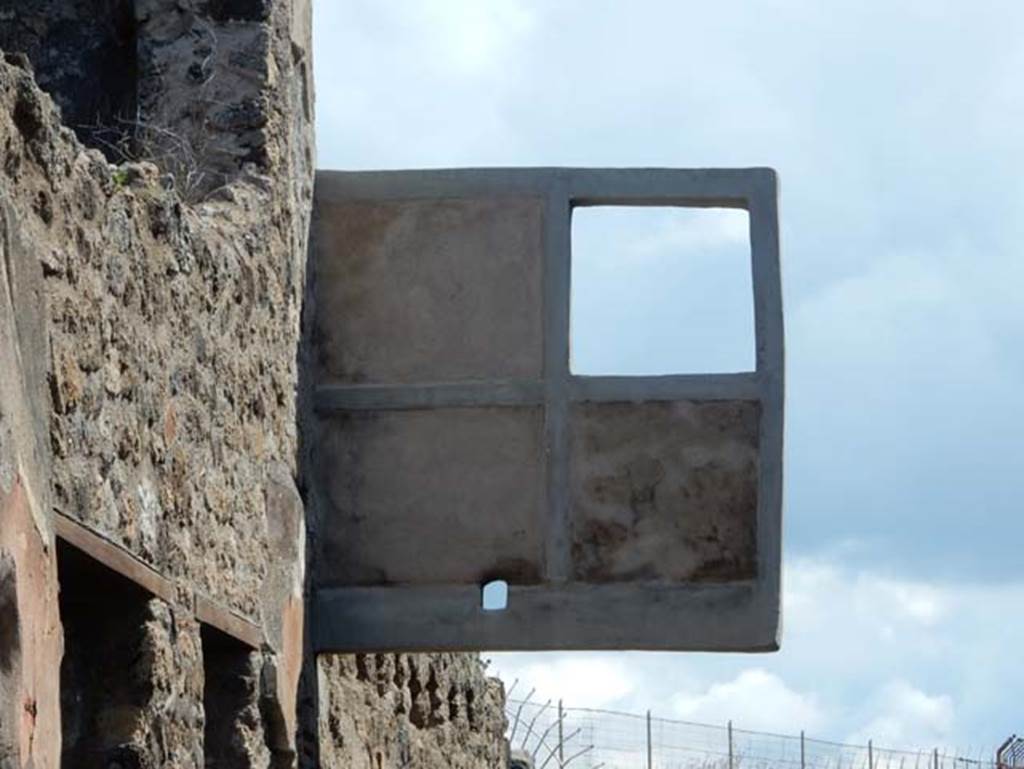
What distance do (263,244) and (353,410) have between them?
996mm

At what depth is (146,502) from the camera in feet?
23.2

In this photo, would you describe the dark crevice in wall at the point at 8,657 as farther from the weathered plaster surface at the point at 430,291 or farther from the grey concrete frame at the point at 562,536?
the weathered plaster surface at the point at 430,291

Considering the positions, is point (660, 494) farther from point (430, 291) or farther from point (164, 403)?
point (164, 403)

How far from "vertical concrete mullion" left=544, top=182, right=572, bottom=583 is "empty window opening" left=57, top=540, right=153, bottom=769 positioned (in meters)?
2.63

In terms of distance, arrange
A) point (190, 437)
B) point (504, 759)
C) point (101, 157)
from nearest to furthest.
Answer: point (101, 157) → point (190, 437) → point (504, 759)

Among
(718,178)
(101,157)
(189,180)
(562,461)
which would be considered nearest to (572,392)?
(562,461)

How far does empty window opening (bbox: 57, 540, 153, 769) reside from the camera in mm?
6844

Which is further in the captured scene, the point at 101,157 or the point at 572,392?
the point at 572,392

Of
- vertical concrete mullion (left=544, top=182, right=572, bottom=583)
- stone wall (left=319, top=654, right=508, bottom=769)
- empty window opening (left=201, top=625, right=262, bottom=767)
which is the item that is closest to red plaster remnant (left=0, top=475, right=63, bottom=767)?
empty window opening (left=201, top=625, right=262, bottom=767)

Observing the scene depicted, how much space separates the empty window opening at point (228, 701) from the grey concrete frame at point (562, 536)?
106 cm

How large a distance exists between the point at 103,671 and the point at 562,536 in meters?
2.72

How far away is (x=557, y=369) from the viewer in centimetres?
950

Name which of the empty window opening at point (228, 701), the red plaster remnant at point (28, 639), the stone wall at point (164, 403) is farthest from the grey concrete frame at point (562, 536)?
the red plaster remnant at point (28, 639)

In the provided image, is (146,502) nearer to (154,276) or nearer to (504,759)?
(154,276)
